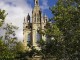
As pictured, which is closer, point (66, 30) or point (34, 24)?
point (66, 30)

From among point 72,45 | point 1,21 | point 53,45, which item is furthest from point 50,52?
point 1,21

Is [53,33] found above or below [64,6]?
below

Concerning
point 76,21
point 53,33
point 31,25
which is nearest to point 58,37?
point 53,33

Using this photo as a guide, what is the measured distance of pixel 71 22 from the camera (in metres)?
37.8

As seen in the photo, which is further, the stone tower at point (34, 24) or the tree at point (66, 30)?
the stone tower at point (34, 24)

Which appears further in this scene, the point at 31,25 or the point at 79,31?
the point at 31,25

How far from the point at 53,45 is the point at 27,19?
7903 cm

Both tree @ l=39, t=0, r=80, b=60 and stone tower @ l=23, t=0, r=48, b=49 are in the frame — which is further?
stone tower @ l=23, t=0, r=48, b=49

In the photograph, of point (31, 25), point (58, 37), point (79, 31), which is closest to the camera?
point (79, 31)

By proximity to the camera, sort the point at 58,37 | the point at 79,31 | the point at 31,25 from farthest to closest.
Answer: the point at 31,25
the point at 58,37
the point at 79,31

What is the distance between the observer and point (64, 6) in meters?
39.9

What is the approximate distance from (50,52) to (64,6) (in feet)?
18.3

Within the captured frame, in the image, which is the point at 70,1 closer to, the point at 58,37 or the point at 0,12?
the point at 58,37

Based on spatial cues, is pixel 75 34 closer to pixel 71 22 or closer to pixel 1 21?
pixel 71 22
